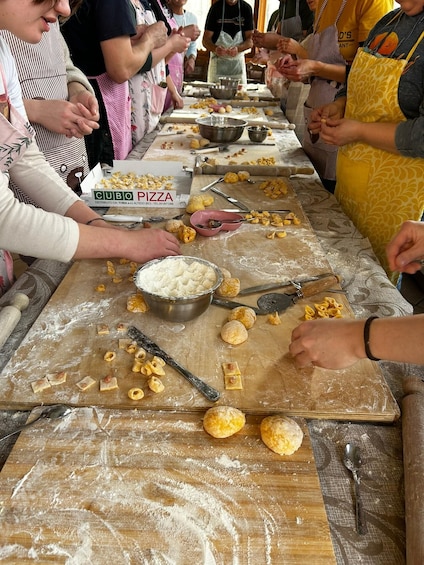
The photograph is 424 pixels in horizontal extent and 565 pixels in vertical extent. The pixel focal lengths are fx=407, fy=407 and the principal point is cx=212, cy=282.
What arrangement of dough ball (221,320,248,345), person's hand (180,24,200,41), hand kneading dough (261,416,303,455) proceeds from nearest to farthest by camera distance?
hand kneading dough (261,416,303,455), dough ball (221,320,248,345), person's hand (180,24,200,41)

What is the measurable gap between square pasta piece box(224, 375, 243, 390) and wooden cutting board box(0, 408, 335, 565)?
10 cm

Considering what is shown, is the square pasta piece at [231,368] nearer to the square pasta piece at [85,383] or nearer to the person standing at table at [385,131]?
the square pasta piece at [85,383]

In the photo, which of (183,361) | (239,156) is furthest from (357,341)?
(239,156)

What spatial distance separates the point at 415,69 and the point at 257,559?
6.80 feet

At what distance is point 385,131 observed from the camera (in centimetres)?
193

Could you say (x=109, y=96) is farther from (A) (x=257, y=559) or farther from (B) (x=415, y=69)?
(A) (x=257, y=559)

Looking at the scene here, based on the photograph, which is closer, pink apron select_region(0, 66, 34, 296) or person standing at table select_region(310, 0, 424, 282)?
pink apron select_region(0, 66, 34, 296)

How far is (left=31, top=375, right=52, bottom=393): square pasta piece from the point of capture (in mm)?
1047

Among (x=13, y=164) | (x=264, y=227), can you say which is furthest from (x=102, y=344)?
(x=264, y=227)

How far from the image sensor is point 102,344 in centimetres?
121

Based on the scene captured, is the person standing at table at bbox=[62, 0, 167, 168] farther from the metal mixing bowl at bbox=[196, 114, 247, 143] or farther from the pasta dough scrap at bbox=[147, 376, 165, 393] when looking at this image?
the pasta dough scrap at bbox=[147, 376, 165, 393]

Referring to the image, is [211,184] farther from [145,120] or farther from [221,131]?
[145,120]

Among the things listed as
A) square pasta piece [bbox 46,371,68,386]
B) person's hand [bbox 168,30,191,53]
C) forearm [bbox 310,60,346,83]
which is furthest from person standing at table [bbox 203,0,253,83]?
square pasta piece [bbox 46,371,68,386]

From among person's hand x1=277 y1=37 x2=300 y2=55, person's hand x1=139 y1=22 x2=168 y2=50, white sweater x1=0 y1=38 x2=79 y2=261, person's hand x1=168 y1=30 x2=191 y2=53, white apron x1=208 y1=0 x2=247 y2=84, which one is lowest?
white apron x1=208 y1=0 x2=247 y2=84
